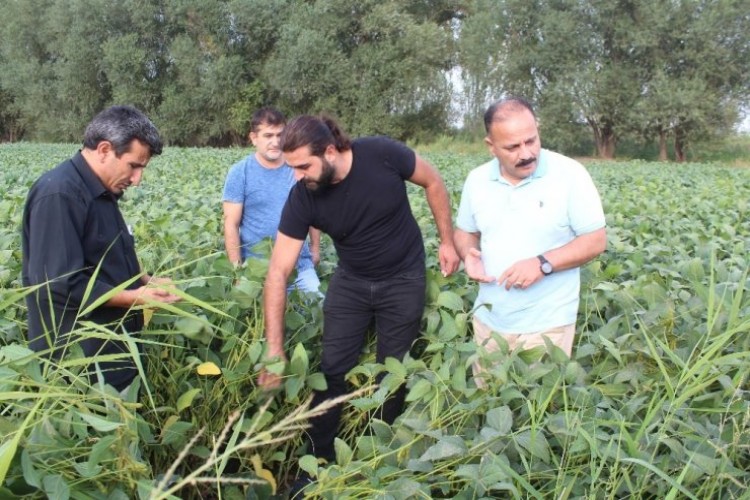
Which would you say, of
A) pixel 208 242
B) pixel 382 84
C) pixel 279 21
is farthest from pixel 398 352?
pixel 279 21

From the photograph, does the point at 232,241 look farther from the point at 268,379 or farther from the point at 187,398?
the point at 187,398

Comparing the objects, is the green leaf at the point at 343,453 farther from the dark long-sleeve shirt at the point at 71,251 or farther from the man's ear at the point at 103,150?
the man's ear at the point at 103,150

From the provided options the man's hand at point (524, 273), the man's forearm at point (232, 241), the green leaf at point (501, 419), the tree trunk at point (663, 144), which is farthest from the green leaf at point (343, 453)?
the tree trunk at point (663, 144)

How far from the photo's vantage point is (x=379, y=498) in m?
1.49

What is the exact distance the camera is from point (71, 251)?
2152 mm

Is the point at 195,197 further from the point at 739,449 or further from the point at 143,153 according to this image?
the point at 739,449

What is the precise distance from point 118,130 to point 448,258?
1434mm

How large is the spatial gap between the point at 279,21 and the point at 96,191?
1426 inches

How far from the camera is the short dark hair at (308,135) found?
8.35 ft

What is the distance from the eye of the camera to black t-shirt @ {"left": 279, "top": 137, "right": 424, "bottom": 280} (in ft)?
8.88

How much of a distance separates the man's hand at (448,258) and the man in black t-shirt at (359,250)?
16cm

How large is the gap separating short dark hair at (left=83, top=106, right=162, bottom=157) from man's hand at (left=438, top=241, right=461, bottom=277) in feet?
4.31

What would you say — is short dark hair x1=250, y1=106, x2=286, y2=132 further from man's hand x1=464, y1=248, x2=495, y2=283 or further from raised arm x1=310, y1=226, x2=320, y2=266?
man's hand x1=464, y1=248, x2=495, y2=283

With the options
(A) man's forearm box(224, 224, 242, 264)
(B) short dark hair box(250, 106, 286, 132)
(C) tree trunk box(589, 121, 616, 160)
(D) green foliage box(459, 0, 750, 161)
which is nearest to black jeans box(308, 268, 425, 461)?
(A) man's forearm box(224, 224, 242, 264)
